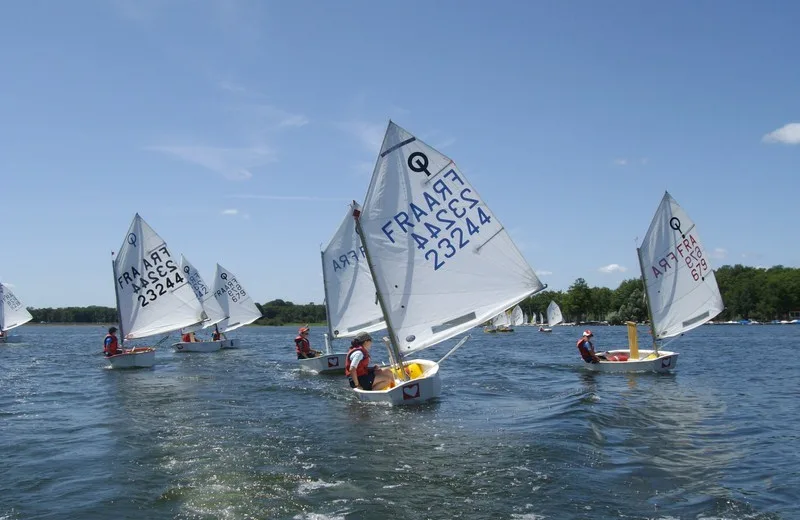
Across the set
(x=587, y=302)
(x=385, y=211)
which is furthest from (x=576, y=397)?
(x=587, y=302)

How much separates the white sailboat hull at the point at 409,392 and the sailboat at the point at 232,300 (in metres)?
38.4

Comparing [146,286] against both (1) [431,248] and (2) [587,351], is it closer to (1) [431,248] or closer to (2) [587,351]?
(1) [431,248]

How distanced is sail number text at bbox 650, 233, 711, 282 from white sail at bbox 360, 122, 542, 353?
532 inches

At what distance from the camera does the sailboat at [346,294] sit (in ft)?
89.5

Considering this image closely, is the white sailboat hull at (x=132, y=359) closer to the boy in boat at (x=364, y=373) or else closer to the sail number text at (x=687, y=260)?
the boy in boat at (x=364, y=373)

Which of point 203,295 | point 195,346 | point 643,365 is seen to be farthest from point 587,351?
point 203,295

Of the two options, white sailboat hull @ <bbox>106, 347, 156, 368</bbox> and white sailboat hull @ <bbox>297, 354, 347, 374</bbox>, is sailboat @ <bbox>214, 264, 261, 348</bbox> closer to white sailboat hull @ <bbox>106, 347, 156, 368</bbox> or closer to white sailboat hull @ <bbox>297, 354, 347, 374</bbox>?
white sailboat hull @ <bbox>106, 347, 156, 368</bbox>

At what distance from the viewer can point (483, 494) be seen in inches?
379

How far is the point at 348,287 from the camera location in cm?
2778

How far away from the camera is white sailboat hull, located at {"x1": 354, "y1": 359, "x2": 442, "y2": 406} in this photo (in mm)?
17078

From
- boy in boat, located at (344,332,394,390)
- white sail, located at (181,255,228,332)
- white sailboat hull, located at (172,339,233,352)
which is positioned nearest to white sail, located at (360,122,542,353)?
boy in boat, located at (344,332,394,390)

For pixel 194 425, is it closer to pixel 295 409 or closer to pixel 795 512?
pixel 295 409

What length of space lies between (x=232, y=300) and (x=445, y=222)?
41303 mm

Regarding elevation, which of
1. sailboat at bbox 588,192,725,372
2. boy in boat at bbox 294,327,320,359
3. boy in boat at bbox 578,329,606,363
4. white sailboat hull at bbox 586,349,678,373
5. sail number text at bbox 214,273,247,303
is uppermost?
sail number text at bbox 214,273,247,303
